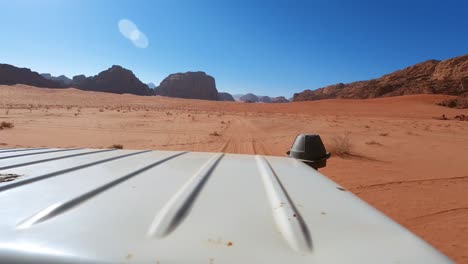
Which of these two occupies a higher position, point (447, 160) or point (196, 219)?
point (196, 219)

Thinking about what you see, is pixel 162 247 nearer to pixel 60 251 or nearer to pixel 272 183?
pixel 60 251

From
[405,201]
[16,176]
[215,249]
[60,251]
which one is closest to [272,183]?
[215,249]

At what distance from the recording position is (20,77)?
338ft

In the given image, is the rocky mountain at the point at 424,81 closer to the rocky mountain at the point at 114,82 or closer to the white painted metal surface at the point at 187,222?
the white painted metal surface at the point at 187,222

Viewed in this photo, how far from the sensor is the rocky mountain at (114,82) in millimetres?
119475

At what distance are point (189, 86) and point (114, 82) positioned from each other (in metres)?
38.7

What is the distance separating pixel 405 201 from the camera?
4.85m

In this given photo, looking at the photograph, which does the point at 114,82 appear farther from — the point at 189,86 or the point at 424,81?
the point at 424,81

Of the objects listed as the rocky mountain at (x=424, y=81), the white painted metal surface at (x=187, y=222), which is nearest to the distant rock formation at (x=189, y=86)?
the rocky mountain at (x=424, y=81)

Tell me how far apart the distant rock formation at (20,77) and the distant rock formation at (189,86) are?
5089 centimetres

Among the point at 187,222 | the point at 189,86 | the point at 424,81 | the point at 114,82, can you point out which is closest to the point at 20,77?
the point at 114,82

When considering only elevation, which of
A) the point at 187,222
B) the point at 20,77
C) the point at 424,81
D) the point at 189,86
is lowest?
the point at 187,222

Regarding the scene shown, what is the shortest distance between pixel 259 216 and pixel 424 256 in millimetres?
571

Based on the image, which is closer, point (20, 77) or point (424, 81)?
point (424, 81)
